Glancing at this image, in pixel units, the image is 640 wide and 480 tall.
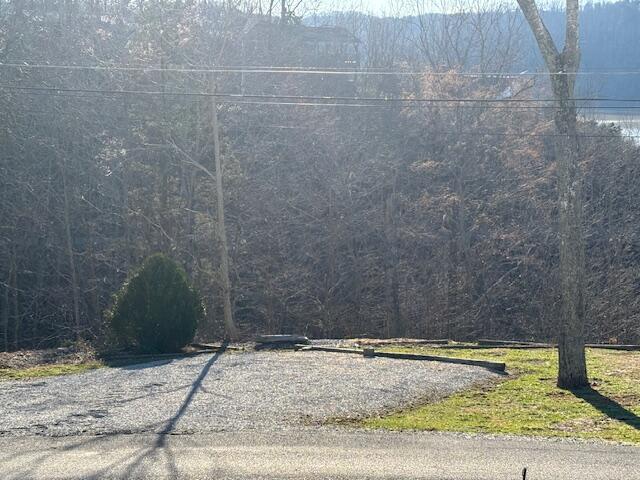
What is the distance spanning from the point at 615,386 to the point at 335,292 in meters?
18.7

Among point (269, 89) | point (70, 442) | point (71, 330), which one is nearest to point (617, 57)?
point (269, 89)

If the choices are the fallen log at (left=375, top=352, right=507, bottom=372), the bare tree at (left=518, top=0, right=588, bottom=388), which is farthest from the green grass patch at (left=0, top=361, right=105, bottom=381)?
the bare tree at (left=518, top=0, right=588, bottom=388)

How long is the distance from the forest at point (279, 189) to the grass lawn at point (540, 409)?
11.6 meters

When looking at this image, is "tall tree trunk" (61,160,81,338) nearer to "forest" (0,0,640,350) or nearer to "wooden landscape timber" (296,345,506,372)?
"forest" (0,0,640,350)

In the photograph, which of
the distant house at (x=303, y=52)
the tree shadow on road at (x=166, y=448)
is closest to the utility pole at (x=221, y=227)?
the distant house at (x=303, y=52)

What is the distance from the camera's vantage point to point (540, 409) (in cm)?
1117

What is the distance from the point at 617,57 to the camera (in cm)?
4509

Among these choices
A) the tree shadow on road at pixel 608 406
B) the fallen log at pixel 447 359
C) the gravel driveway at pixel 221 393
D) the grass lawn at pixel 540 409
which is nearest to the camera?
the grass lawn at pixel 540 409

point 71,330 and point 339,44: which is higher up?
point 339,44

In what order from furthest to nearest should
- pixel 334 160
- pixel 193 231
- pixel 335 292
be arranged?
pixel 334 160, pixel 335 292, pixel 193 231

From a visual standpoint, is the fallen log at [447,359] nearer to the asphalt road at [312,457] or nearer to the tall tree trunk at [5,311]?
the asphalt road at [312,457]

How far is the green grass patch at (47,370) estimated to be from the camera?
14.7 metres

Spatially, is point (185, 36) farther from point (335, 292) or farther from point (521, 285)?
point (521, 285)

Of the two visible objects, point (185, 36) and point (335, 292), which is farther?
point (335, 292)
